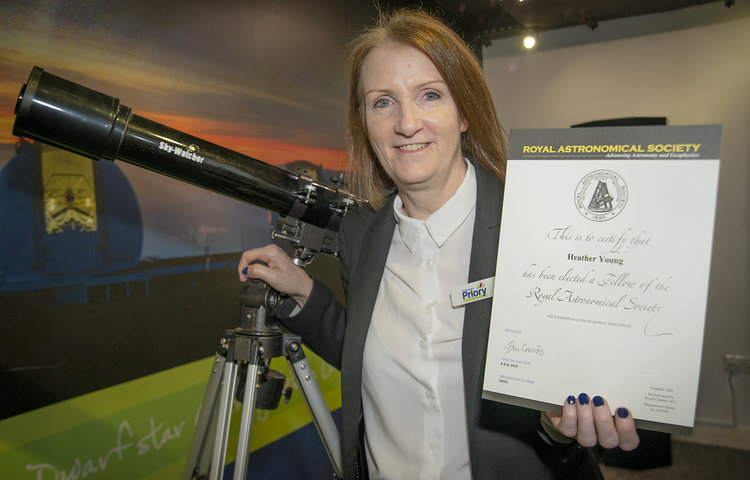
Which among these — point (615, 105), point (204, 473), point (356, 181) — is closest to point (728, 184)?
point (615, 105)

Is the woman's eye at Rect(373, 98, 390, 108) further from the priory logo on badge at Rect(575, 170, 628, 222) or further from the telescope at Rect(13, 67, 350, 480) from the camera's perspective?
the priory logo on badge at Rect(575, 170, 628, 222)

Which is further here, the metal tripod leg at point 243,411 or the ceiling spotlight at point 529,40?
the ceiling spotlight at point 529,40

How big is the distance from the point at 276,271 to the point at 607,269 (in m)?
0.84

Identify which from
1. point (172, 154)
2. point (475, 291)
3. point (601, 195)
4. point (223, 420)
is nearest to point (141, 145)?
point (172, 154)

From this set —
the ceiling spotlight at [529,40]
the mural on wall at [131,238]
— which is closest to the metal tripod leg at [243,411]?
the mural on wall at [131,238]

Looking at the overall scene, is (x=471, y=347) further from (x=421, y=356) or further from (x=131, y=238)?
(x=131, y=238)

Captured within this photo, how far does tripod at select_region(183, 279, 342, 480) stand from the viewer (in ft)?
4.01

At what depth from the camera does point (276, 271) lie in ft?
4.25

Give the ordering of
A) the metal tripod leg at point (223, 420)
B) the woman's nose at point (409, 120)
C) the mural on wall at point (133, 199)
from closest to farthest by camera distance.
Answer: the woman's nose at point (409, 120), the metal tripod leg at point (223, 420), the mural on wall at point (133, 199)

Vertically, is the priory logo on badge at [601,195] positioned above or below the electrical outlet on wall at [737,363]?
above

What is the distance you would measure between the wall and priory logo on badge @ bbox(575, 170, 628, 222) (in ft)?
10.4

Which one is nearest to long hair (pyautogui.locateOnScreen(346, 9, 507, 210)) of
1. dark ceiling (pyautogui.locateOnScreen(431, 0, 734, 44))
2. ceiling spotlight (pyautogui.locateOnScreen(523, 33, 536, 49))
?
dark ceiling (pyautogui.locateOnScreen(431, 0, 734, 44))

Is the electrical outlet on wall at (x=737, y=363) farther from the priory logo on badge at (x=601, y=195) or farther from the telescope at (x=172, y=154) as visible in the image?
the priory logo on badge at (x=601, y=195)

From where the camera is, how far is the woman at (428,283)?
0.97m
